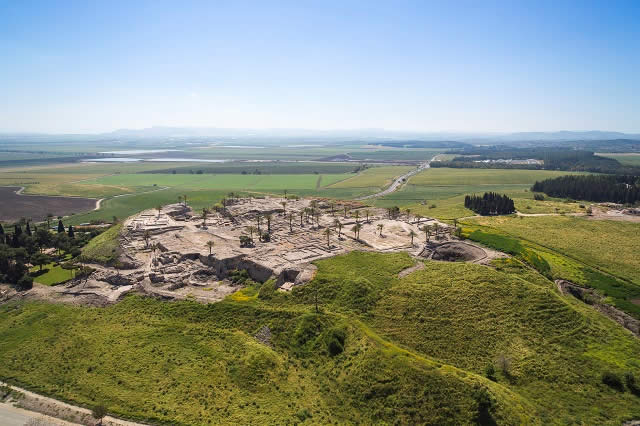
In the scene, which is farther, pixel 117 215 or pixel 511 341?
pixel 117 215

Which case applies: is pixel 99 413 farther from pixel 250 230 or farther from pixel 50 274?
pixel 250 230

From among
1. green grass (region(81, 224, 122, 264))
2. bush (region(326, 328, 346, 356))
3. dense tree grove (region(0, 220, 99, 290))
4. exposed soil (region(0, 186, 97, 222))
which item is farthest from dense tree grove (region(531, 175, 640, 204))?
exposed soil (region(0, 186, 97, 222))

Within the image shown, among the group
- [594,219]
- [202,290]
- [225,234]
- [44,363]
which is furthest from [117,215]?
[594,219]

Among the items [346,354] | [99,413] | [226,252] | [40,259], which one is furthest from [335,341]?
[40,259]

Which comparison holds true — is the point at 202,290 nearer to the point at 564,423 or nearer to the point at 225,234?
the point at 225,234

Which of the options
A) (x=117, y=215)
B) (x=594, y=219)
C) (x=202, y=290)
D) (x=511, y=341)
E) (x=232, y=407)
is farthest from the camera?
(x=117, y=215)

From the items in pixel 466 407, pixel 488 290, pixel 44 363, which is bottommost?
pixel 44 363
